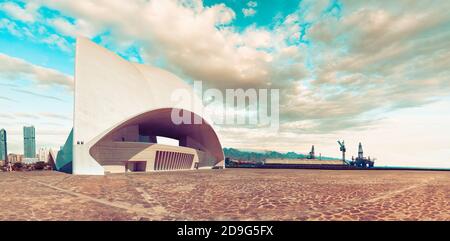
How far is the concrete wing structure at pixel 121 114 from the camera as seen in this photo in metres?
23.3

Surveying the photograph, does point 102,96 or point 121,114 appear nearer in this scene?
point 102,96

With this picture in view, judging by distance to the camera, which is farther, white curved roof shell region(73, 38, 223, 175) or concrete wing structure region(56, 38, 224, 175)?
concrete wing structure region(56, 38, 224, 175)

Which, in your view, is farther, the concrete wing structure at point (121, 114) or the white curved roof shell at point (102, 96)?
the concrete wing structure at point (121, 114)

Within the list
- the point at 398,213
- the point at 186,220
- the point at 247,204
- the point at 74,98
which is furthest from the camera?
the point at 74,98

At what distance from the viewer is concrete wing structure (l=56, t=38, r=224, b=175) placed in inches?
918

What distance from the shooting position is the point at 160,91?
33188 millimetres

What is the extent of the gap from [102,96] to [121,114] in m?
2.63

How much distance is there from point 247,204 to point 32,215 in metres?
6.18

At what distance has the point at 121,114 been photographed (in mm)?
26188

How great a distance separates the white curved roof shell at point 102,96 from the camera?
22.4 m

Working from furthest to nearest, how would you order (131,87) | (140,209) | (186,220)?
(131,87) < (140,209) < (186,220)
